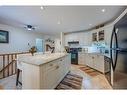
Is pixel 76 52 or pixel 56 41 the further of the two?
pixel 56 41

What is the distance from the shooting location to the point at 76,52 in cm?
664

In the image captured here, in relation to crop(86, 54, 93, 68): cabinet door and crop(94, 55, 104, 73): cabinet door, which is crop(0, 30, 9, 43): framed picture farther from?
crop(94, 55, 104, 73): cabinet door

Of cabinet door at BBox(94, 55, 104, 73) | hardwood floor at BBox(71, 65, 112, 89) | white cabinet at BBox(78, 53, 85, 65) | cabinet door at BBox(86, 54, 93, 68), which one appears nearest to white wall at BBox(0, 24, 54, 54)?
white cabinet at BBox(78, 53, 85, 65)

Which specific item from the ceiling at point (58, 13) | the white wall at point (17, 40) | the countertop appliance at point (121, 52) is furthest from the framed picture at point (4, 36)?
the countertop appliance at point (121, 52)

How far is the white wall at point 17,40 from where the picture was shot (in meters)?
5.04

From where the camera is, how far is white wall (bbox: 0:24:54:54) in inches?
198

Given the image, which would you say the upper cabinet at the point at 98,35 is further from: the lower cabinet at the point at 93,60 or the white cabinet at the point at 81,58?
the white cabinet at the point at 81,58

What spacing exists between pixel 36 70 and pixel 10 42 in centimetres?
405

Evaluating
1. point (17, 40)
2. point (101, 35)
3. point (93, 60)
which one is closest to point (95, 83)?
point (93, 60)

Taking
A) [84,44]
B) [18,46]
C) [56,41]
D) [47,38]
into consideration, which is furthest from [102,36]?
[56,41]

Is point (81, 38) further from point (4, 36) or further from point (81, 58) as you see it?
point (4, 36)

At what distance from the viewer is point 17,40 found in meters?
5.74
